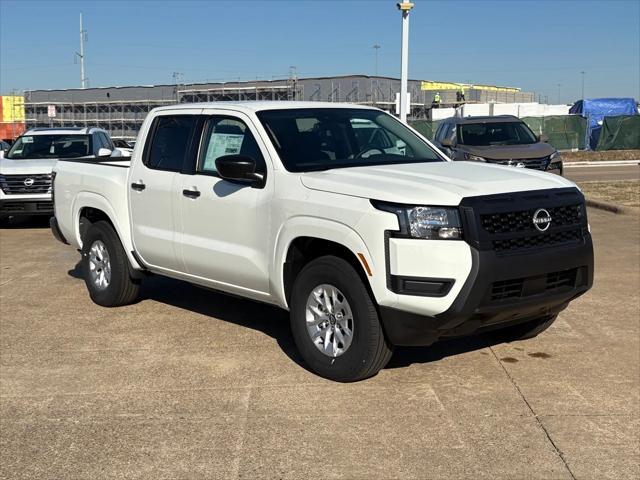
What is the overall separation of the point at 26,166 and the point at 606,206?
1028 cm

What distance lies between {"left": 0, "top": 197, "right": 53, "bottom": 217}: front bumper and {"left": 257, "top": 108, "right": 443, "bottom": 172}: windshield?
8.25 m

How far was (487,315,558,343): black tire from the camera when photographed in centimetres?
614

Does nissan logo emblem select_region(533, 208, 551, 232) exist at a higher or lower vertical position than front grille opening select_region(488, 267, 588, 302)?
higher

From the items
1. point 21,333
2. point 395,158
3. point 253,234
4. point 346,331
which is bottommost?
point 21,333

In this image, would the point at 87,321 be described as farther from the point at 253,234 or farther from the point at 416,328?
the point at 416,328

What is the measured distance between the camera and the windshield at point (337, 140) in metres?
5.87

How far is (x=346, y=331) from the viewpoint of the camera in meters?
5.21

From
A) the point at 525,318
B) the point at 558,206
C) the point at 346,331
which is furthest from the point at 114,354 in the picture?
the point at 558,206

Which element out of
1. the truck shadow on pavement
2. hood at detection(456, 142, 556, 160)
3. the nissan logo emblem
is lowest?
the truck shadow on pavement

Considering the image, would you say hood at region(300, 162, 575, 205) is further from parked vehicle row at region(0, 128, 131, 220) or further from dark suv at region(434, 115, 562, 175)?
dark suv at region(434, 115, 562, 175)

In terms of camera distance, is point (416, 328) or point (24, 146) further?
point (24, 146)

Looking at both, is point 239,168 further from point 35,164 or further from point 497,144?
point 497,144

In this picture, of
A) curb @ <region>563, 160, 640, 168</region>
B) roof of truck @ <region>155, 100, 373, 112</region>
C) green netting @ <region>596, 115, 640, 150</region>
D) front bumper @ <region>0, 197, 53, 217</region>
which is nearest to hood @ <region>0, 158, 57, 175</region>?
front bumper @ <region>0, 197, 53, 217</region>

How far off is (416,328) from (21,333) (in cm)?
369
